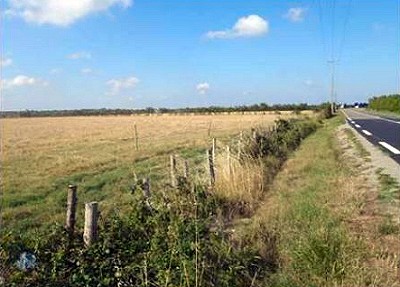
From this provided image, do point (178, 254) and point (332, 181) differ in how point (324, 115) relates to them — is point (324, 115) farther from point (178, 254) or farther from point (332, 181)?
point (178, 254)

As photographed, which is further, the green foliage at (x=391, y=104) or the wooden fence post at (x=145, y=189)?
the green foliage at (x=391, y=104)

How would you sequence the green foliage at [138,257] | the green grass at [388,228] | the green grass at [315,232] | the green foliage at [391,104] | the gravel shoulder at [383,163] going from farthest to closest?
the green foliage at [391,104], the gravel shoulder at [383,163], the green grass at [388,228], the green grass at [315,232], the green foliage at [138,257]

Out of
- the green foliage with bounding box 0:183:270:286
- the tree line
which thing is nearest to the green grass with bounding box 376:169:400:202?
the green foliage with bounding box 0:183:270:286

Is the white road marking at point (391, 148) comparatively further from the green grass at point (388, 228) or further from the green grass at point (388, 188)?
the green grass at point (388, 228)

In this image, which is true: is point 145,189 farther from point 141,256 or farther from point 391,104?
point 391,104

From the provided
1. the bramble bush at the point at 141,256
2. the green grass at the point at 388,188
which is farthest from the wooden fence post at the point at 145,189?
the green grass at the point at 388,188

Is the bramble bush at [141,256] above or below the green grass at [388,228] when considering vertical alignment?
above

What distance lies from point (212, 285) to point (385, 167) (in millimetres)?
9317

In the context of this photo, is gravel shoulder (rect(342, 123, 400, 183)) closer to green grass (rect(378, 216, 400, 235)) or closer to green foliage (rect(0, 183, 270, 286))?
green grass (rect(378, 216, 400, 235))

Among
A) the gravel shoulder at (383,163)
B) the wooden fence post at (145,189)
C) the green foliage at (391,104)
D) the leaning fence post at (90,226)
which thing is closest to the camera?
the leaning fence post at (90,226)

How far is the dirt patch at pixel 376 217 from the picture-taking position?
16.7ft

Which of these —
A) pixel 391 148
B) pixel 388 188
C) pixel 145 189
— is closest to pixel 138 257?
pixel 145 189

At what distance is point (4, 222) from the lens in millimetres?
9062

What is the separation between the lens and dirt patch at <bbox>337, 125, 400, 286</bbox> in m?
5.09
